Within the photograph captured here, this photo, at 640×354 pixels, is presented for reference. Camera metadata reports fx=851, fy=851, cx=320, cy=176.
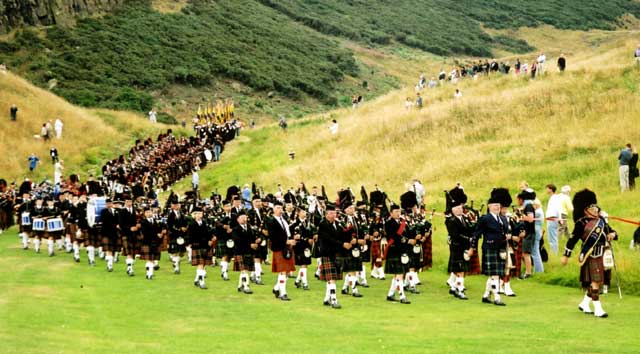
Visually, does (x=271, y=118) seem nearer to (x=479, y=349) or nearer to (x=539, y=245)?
(x=539, y=245)

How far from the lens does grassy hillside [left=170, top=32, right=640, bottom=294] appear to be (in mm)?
35344

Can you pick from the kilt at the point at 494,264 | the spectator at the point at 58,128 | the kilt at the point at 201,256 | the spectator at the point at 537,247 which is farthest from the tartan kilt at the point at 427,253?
the spectator at the point at 58,128

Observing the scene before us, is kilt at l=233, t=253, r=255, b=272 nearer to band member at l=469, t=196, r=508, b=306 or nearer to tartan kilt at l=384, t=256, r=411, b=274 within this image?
tartan kilt at l=384, t=256, r=411, b=274

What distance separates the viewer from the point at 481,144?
4188 cm

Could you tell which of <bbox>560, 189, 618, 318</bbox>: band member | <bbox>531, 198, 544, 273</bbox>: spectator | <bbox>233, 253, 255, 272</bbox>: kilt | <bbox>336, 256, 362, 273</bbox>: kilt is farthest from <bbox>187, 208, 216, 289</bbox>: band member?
<bbox>560, 189, 618, 318</bbox>: band member

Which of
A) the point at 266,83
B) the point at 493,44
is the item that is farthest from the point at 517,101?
the point at 493,44

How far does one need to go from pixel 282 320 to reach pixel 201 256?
18.2ft

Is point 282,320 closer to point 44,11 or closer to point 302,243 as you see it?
point 302,243

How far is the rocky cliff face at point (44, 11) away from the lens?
80.6 m

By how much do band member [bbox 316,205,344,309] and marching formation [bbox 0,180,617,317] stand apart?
2cm

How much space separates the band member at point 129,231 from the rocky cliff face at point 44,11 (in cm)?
6395

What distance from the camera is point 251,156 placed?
171ft

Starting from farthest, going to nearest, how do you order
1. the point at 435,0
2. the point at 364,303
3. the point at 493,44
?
the point at 435,0 → the point at 493,44 → the point at 364,303

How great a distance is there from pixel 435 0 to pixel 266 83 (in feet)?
267
